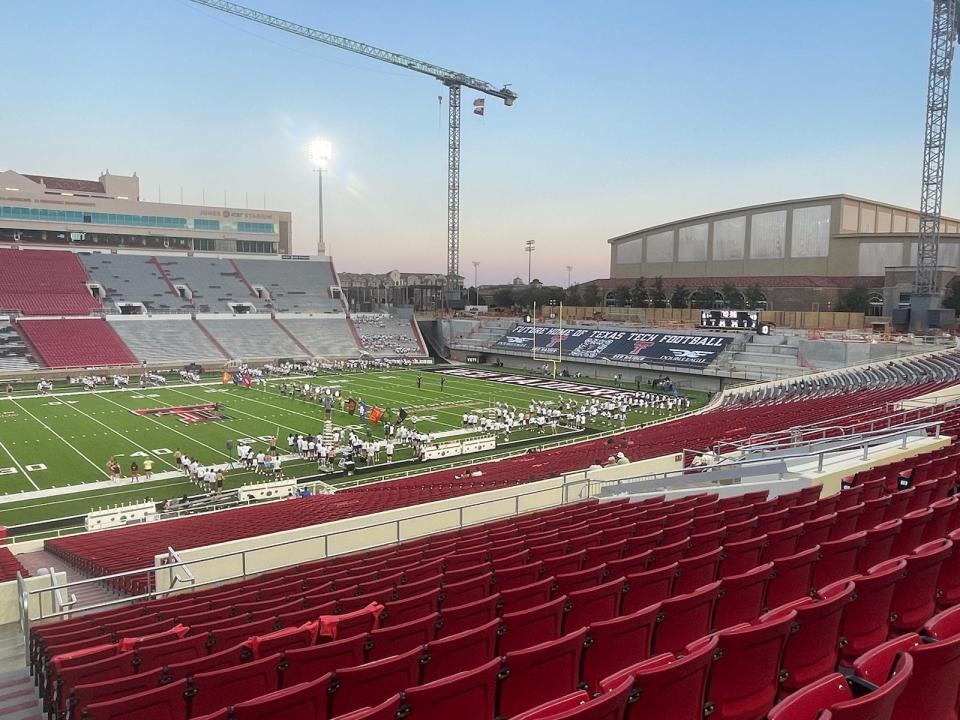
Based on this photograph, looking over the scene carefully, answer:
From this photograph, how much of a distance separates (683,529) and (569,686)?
121 inches

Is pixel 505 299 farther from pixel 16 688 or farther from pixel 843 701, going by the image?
pixel 843 701

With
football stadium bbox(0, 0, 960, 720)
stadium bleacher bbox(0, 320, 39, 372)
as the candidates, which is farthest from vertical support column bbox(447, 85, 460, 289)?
stadium bleacher bbox(0, 320, 39, 372)

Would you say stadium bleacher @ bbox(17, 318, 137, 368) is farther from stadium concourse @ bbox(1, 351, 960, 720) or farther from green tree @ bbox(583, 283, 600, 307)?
green tree @ bbox(583, 283, 600, 307)

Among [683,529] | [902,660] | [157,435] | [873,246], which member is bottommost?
[157,435]

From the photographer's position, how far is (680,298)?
62375 millimetres

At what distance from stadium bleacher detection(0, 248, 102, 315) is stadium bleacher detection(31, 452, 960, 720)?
53.2m

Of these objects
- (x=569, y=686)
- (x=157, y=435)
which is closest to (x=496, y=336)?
(x=157, y=435)

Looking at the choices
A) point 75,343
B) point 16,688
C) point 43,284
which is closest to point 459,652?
point 16,688

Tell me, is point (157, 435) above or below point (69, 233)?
below

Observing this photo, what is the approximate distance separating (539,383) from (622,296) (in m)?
28.7

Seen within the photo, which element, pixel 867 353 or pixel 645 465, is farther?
pixel 867 353

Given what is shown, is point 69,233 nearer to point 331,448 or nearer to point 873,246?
point 331,448

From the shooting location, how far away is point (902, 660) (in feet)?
6.97

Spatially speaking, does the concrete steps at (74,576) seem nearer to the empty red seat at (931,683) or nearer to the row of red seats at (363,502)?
the row of red seats at (363,502)
